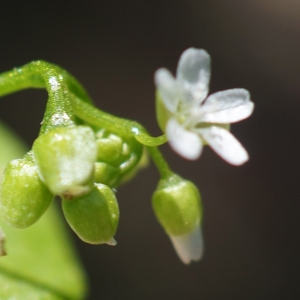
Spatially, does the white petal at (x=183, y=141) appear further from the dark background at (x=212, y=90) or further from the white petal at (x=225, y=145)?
the dark background at (x=212, y=90)

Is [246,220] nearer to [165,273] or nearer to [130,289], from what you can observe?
[165,273]

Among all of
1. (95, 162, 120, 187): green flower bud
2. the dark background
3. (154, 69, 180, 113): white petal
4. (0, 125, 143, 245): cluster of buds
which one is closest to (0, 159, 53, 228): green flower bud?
(0, 125, 143, 245): cluster of buds

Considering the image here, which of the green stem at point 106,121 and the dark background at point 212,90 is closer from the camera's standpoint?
the green stem at point 106,121

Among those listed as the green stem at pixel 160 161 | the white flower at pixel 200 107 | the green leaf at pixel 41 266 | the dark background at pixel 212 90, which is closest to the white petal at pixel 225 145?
the white flower at pixel 200 107

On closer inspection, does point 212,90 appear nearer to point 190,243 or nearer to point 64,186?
point 190,243

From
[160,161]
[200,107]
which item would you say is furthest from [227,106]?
[160,161]

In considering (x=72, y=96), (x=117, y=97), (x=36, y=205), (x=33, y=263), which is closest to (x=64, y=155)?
(x=36, y=205)
